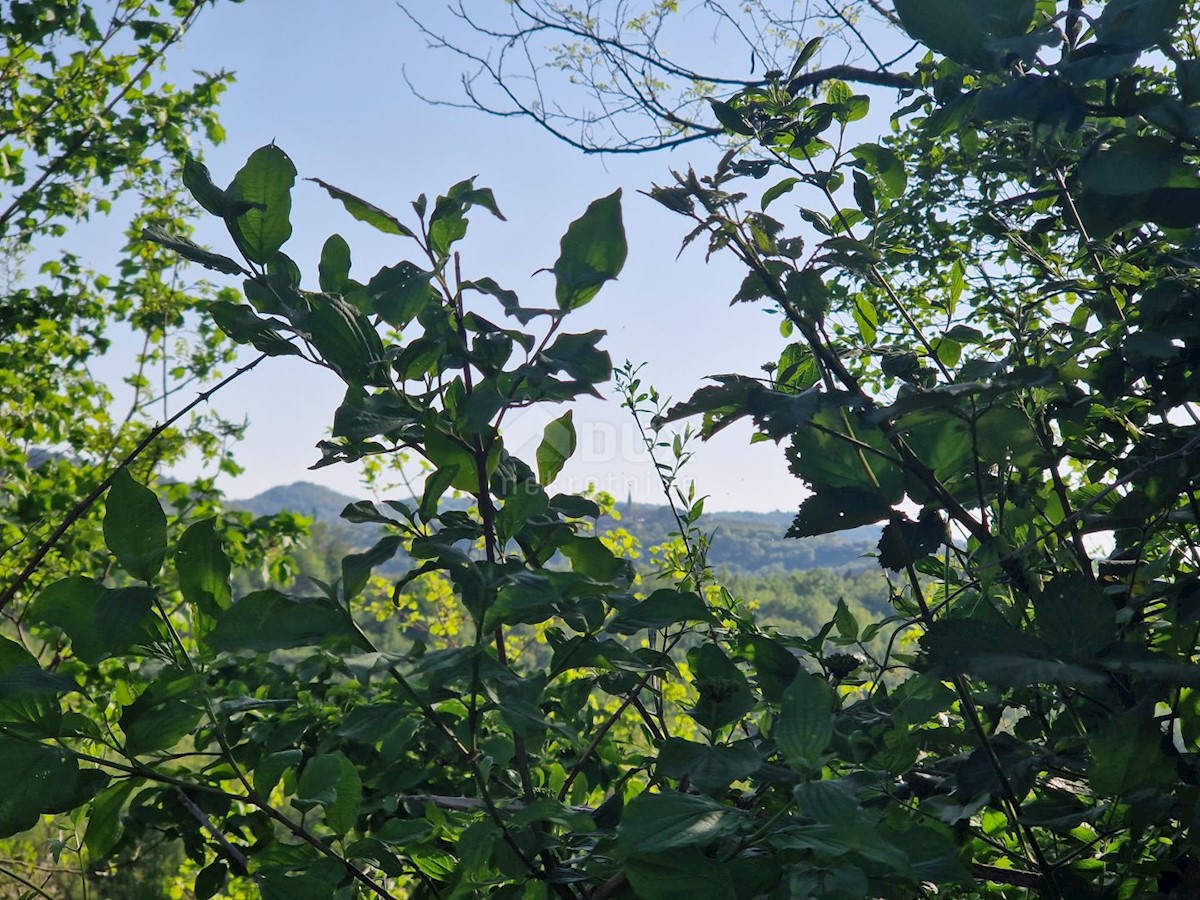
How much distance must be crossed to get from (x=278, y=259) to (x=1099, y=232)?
605 millimetres

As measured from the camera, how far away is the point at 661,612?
648 mm

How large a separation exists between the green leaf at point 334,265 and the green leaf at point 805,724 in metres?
0.46

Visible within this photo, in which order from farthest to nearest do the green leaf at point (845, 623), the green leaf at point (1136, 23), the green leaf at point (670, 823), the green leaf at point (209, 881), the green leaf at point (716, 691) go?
the green leaf at point (209, 881) < the green leaf at point (845, 623) < the green leaf at point (716, 691) < the green leaf at point (1136, 23) < the green leaf at point (670, 823)

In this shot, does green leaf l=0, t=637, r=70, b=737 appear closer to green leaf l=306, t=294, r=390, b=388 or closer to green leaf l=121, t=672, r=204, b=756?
green leaf l=121, t=672, r=204, b=756

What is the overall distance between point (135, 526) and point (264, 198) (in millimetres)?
243

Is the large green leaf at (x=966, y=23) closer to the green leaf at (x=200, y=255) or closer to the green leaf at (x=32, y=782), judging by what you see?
the green leaf at (x=200, y=255)

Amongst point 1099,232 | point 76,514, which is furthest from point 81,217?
point 1099,232

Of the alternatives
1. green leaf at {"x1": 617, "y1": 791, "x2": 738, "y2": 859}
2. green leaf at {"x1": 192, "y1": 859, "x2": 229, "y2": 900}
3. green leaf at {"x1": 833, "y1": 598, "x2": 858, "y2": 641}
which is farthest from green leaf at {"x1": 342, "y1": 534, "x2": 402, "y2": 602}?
green leaf at {"x1": 192, "y1": 859, "x2": 229, "y2": 900}

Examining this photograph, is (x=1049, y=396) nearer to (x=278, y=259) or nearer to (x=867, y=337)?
(x=867, y=337)

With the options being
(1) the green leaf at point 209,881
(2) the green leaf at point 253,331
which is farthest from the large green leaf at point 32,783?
(1) the green leaf at point 209,881

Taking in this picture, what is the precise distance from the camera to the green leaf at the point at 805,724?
0.58 metres

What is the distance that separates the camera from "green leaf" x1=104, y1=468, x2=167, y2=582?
642 mm

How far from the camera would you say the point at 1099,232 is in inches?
28.3

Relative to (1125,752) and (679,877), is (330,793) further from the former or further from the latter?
(1125,752)
